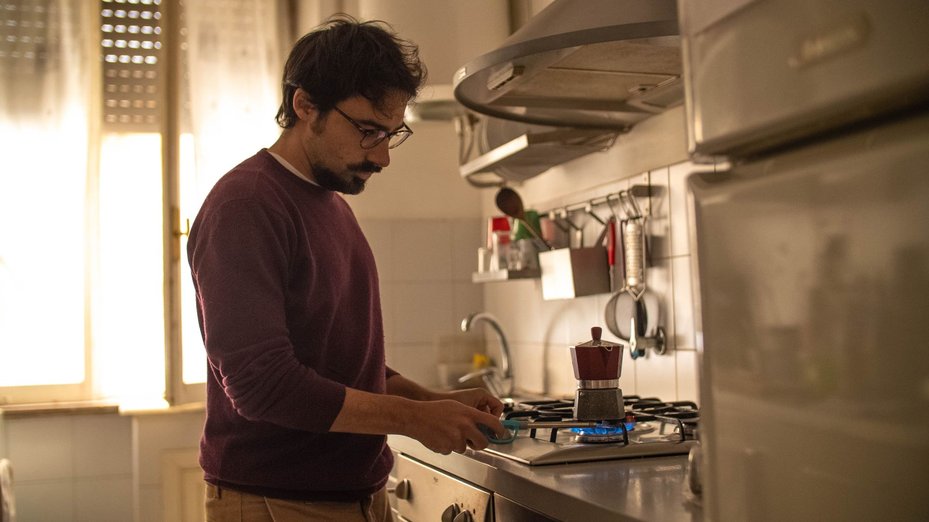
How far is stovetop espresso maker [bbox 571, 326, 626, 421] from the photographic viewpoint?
4.81ft

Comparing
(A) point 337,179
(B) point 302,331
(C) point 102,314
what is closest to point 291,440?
(B) point 302,331

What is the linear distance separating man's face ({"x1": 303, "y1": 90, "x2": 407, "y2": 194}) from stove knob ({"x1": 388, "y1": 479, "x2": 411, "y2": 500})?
0.72 meters

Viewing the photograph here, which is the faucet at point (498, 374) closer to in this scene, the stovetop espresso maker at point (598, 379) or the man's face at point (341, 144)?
the stovetop espresso maker at point (598, 379)

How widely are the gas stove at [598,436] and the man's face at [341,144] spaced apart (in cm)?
51

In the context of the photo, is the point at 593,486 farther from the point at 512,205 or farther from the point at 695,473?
the point at 512,205

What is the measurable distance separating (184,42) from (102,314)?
3.17 ft

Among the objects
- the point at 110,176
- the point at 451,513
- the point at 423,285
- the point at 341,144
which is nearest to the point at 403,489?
the point at 451,513

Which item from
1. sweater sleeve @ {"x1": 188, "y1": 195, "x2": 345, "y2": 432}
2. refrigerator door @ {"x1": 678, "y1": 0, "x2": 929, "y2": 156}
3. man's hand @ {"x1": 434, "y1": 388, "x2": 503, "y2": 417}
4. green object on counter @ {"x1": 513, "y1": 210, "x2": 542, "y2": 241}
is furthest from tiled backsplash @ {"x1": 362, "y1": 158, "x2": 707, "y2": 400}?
refrigerator door @ {"x1": 678, "y1": 0, "x2": 929, "y2": 156}

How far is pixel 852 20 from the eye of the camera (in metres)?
0.56

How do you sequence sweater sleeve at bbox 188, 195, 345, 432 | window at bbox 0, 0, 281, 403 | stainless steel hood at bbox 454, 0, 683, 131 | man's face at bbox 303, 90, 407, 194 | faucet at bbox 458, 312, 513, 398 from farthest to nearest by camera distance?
window at bbox 0, 0, 281, 403
faucet at bbox 458, 312, 513, 398
stainless steel hood at bbox 454, 0, 683, 131
man's face at bbox 303, 90, 407, 194
sweater sleeve at bbox 188, 195, 345, 432

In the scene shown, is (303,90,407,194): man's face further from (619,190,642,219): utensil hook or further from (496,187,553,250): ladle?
(496,187,553,250): ladle

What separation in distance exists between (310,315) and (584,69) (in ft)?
2.56

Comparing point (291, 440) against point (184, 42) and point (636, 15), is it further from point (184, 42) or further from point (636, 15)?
point (184, 42)

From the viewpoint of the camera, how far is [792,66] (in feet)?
2.01
